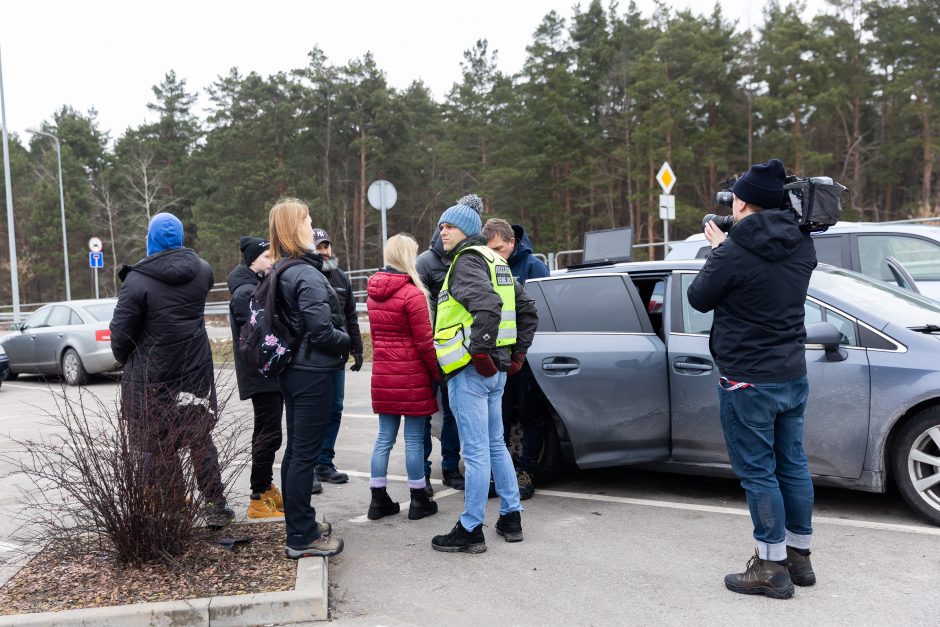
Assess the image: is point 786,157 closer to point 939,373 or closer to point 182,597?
point 939,373

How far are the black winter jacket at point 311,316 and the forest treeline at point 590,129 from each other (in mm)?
35015

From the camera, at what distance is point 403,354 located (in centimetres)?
506

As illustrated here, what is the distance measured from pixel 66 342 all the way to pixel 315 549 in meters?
11.6

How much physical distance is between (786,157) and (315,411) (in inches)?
1438

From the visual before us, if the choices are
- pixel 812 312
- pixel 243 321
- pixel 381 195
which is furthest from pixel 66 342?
pixel 812 312

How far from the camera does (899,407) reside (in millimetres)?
4457

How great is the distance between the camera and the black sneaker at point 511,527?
470 cm

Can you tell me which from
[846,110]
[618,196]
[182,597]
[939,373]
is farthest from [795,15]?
[182,597]

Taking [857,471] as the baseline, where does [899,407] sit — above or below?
above

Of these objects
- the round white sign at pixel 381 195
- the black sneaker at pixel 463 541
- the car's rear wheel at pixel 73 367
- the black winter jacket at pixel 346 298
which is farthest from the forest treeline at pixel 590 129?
the black sneaker at pixel 463 541

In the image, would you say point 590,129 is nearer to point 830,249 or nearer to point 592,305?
point 830,249

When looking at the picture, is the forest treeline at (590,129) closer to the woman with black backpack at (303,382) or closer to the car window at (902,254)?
the car window at (902,254)

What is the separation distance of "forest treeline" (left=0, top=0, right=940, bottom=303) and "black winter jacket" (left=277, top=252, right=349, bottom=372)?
35.0 metres

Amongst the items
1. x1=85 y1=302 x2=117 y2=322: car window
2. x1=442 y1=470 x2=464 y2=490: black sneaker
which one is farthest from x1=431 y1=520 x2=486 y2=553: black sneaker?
x1=85 y1=302 x2=117 y2=322: car window
